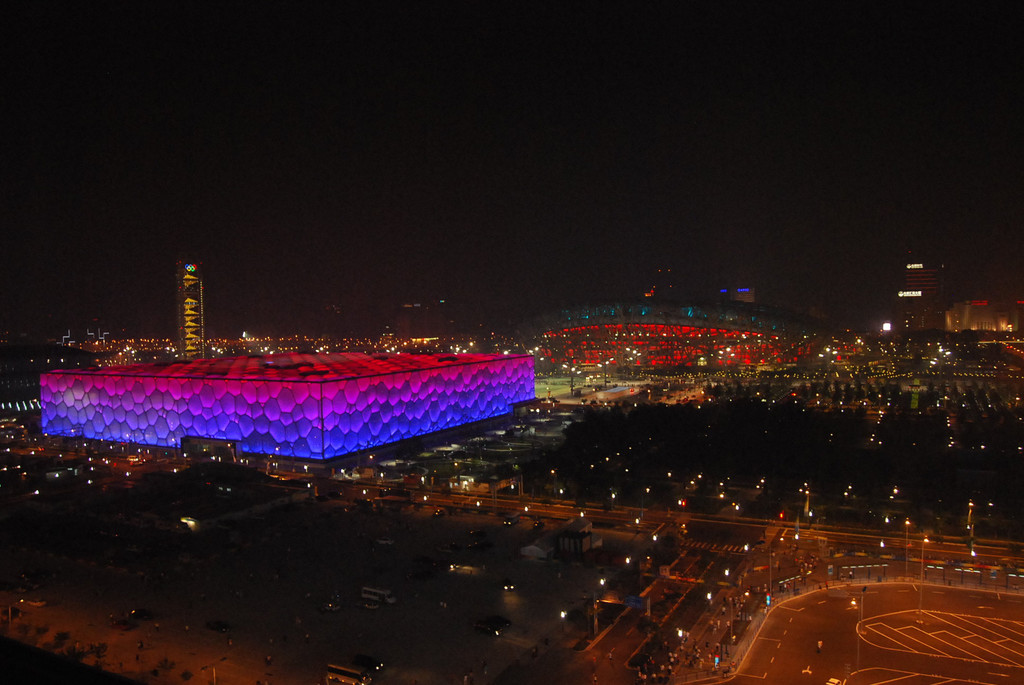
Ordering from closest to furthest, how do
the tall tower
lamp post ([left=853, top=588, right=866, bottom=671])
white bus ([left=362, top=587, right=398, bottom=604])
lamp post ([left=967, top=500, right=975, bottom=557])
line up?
lamp post ([left=853, top=588, right=866, bottom=671])
white bus ([left=362, top=587, right=398, bottom=604])
lamp post ([left=967, top=500, right=975, bottom=557])
the tall tower

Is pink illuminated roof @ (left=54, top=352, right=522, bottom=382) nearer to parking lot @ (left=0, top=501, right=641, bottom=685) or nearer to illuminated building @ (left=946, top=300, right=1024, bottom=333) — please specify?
parking lot @ (left=0, top=501, right=641, bottom=685)

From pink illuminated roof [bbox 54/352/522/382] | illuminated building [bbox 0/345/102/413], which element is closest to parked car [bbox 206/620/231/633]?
pink illuminated roof [bbox 54/352/522/382]

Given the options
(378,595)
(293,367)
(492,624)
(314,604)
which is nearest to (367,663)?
(492,624)

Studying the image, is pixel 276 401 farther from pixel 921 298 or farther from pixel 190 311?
pixel 921 298

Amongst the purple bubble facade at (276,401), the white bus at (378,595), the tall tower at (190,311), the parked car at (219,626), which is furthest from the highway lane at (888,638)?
the tall tower at (190,311)

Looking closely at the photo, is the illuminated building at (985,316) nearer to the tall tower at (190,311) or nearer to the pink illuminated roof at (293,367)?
the pink illuminated roof at (293,367)
